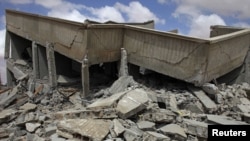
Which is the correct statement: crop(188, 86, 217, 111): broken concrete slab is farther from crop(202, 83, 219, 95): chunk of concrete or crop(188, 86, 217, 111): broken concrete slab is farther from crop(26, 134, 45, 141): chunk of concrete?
crop(26, 134, 45, 141): chunk of concrete

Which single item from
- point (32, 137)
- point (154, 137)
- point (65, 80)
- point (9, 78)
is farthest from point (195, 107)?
point (9, 78)

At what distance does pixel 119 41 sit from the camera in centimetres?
888

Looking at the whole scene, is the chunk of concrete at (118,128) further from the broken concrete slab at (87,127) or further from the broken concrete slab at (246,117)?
the broken concrete slab at (246,117)

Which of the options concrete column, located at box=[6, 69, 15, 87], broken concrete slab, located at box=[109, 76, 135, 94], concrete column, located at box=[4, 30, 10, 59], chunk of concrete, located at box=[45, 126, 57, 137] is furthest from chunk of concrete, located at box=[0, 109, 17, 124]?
concrete column, located at box=[4, 30, 10, 59]

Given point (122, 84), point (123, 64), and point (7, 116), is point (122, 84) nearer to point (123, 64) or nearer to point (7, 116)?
point (123, 64)

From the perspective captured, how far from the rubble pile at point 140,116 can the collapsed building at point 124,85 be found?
22mm

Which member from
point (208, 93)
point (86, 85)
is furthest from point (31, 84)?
point (208, 93)

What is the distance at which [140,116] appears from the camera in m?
5.95

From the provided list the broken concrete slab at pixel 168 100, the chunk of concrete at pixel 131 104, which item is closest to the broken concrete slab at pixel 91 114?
the chunk of concrete at pixel 131 104

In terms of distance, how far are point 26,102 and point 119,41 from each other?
415 cm

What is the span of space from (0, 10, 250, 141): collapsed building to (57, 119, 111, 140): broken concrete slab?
0.07 feet

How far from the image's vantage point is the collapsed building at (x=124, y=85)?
575cm

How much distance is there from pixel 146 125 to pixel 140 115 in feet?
1.28

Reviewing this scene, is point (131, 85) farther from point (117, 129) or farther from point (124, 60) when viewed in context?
point (117, 129)
